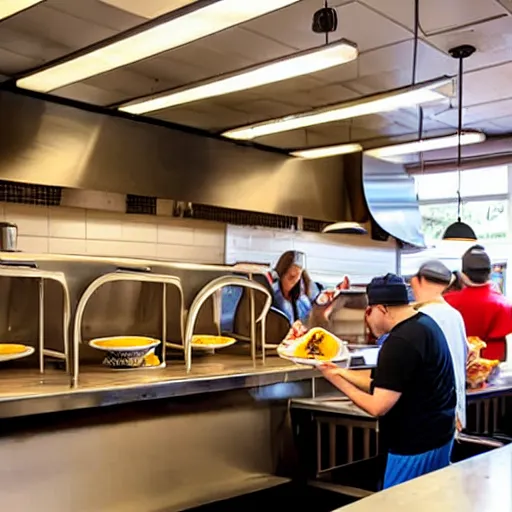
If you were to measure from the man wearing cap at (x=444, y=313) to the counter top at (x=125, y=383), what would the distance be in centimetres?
69

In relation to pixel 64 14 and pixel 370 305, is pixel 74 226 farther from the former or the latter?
pixel 370 305

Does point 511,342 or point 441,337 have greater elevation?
point 441,337

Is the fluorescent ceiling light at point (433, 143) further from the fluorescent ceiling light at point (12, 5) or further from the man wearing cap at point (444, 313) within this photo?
the fluorescent ceiling light at point (12, 5)

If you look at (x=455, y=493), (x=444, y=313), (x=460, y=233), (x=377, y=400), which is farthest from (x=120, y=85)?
(x=455, y=493)

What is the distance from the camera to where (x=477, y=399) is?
4121 mm

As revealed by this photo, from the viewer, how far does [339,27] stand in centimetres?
428

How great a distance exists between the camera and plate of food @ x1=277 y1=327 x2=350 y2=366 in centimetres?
292

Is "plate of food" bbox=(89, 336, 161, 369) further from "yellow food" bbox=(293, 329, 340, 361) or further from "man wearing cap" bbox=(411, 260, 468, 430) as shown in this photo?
"man wearing cap" bbox=(411, 260, 468, 430)

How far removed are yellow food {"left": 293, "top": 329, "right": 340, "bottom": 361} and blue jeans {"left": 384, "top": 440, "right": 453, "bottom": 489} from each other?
464mm

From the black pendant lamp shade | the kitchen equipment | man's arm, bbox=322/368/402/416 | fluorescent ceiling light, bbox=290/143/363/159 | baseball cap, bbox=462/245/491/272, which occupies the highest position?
fluorescent ceiling light, bbox=290/143/363/159

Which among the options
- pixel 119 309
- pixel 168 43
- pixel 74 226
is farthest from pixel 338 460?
pixel 74 226

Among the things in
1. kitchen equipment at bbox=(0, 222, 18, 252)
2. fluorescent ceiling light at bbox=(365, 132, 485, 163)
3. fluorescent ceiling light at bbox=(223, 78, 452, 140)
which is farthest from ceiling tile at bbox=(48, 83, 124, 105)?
fluorescent ceiling light at bbox=(365, 132, 485, 163)

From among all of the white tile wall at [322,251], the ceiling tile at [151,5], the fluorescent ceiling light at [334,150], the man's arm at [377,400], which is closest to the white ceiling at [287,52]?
the ceiling tile at [151,5]

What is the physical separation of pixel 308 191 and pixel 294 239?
1.61ft
